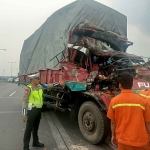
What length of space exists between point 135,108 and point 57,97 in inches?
133

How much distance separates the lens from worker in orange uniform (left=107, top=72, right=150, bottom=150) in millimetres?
1992

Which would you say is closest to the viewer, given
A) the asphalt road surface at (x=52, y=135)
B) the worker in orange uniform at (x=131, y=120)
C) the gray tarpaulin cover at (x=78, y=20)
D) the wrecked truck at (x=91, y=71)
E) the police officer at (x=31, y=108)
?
the worker in orange uniform at (x=131, y=120)

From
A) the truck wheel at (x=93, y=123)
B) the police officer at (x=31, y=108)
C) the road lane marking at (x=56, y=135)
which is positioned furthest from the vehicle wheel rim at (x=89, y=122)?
the police officer at (x=31, y=108)

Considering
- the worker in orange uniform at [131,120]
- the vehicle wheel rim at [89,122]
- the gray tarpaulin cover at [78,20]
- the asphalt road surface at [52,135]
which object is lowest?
the asphalt road surface at [52,135]

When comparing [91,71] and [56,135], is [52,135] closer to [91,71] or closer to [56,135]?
[56,135]

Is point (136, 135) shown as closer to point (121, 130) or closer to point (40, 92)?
point (121, 130)

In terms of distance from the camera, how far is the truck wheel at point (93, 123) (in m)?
3.56

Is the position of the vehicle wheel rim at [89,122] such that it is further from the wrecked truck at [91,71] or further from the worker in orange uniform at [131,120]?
the worker in orange uniform at [131,120]

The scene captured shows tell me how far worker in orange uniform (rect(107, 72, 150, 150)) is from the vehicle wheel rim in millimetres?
1688

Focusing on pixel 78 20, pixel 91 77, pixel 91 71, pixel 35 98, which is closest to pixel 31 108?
pixel 35 98

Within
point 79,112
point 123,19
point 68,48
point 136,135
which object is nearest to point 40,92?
point 79,112

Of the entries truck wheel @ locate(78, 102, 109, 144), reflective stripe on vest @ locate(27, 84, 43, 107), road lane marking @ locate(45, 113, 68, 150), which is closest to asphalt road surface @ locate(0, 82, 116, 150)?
road lane marking @ locate(45, 113, 68, 150)

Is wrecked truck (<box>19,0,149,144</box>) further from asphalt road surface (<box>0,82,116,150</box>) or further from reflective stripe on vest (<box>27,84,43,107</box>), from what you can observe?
reflective stripe on vest (<box>27,84,43,107</box>)

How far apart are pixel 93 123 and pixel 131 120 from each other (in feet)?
6.09
